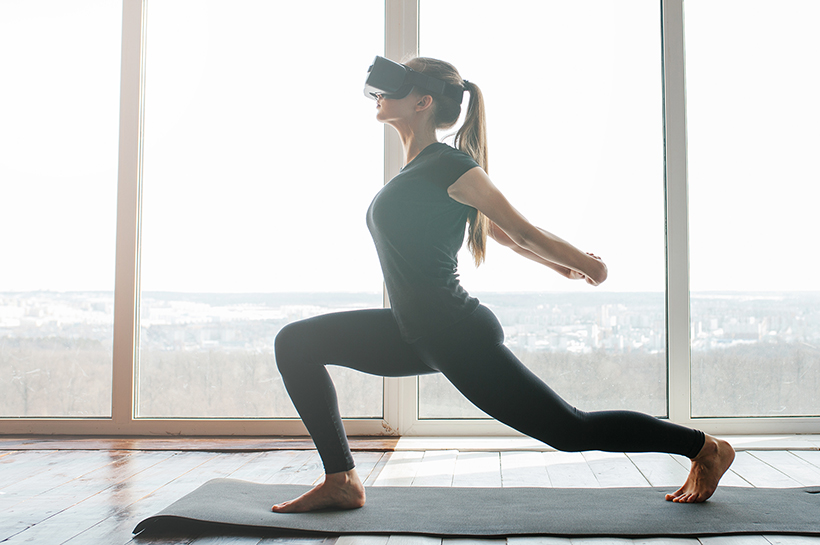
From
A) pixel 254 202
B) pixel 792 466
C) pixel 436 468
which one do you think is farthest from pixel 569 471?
pixel 254 202

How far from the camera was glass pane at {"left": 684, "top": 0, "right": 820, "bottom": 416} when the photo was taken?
101 inches

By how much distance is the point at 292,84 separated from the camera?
2.74 metres

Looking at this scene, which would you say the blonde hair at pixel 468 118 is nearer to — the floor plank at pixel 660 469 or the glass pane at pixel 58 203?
the floor plank at pixel 660 469

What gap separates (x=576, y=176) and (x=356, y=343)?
1508 millimetres

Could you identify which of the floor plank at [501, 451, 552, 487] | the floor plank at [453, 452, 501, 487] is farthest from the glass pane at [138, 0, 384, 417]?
the floor plank at [501, 451, 552, 487]

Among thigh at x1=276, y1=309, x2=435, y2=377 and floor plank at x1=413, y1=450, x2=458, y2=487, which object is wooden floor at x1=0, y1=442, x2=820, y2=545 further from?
thigh at x1=276, y1=309, x2=435, y2=377

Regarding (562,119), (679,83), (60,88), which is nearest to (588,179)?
(562,119)

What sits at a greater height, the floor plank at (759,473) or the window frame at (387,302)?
the window frame at (387,302)

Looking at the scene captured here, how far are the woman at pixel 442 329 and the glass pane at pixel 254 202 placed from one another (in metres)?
1.11

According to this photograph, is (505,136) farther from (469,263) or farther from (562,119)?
(469,263)

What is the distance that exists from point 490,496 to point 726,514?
59 cm

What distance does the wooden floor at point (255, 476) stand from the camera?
141cm

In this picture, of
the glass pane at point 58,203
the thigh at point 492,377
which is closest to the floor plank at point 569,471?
the thigh at point 492,377

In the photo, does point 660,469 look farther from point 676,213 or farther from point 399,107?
point 399,107
